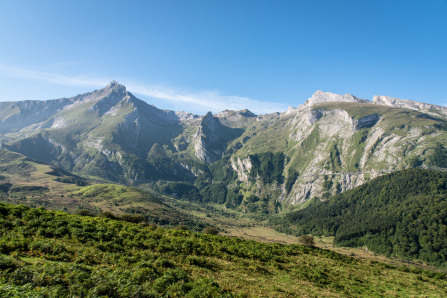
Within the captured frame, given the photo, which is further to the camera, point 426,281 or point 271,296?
point 426,281

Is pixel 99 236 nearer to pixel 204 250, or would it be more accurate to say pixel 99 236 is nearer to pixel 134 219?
pixel 204 250

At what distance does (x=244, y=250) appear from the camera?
4384 cm

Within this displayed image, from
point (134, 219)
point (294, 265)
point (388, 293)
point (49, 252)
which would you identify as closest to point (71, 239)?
point (49, 252)

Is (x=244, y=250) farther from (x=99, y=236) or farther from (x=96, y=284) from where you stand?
(x=96, y=284)

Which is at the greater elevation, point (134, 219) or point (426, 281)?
point (426, 281)

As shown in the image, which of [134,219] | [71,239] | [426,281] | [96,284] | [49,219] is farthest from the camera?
[134,219]

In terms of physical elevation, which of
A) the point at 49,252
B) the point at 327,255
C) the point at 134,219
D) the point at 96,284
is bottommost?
the point at 134,219

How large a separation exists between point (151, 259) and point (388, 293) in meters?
34.4

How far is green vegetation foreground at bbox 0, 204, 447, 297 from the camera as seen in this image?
698 inches

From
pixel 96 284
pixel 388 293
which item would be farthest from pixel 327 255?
pixel 96 284

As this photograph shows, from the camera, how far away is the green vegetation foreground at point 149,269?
1772cm

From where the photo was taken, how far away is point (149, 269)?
23156 mm

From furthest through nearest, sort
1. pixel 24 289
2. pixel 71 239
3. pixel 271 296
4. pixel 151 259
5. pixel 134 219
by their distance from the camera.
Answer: pixel 134 219 < pixel 71 239 < pixel 151 259 < pixel 271 296 < pixel 24 289

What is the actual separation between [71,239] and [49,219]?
10.0 meters
